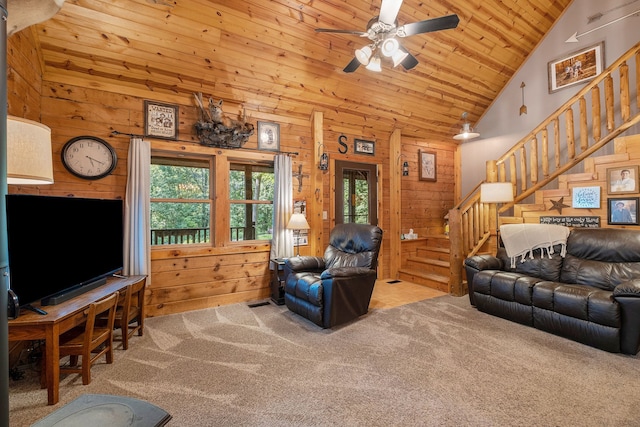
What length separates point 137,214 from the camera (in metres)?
3.38

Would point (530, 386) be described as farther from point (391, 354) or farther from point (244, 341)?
point (244, 341)

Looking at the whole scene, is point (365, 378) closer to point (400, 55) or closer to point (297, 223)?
point (297, 223)

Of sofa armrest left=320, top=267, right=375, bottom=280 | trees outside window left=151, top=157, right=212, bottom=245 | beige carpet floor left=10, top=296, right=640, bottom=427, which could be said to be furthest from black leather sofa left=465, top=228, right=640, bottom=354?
trees outside window left=151, top=157, right=212, bottom=245

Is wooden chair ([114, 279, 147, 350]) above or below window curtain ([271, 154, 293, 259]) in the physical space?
below

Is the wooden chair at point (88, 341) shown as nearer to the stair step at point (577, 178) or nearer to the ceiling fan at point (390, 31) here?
the ceiling fan at point (390, 31)

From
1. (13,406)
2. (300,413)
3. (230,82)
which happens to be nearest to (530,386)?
(300,413)

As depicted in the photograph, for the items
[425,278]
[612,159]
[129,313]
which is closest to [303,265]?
[129,313]

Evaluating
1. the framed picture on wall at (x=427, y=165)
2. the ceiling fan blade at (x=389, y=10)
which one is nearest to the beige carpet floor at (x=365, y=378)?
the ceiling fan blade at (x=389, y=10)

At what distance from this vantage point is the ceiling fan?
95.0 inches

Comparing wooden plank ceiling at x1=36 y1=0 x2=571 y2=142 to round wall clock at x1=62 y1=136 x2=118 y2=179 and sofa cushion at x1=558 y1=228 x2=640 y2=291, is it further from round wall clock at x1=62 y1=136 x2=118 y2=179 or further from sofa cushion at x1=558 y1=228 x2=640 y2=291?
sofa cushion at x1=558 y1=228 x2=640 y2=291

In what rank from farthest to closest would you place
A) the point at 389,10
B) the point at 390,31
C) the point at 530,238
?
the point at 530,238 → the point at 390,31 → the point at 389,10

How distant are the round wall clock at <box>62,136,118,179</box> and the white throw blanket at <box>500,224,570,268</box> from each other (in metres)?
4.72

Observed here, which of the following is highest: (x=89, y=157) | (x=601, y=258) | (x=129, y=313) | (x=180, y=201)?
(x=89, y=157)

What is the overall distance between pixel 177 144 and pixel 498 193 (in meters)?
4.20
